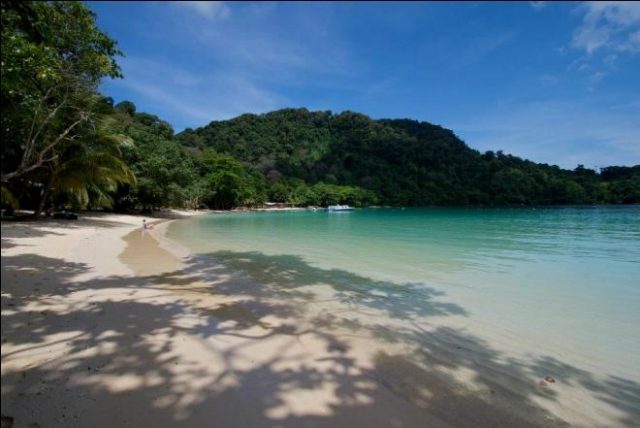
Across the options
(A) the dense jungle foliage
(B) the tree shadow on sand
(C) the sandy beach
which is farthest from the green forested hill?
(C) the sandy beach

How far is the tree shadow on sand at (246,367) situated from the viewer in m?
2.96

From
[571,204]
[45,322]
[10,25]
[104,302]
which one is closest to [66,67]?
[10,25]

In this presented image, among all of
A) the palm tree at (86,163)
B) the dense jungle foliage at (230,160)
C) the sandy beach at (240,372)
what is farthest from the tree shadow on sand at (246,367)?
the palm tree at (86,163)

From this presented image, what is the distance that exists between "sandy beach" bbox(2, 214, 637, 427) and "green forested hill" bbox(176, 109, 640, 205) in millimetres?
85649

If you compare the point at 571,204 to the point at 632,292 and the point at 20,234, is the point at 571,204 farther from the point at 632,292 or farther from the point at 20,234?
the point at 20,234

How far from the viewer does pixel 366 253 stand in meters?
14.3

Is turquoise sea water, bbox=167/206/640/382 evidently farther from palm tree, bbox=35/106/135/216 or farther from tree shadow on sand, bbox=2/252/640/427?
palm tree, bbox=35/106/135/216

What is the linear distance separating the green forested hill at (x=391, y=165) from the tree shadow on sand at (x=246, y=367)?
85363 mm

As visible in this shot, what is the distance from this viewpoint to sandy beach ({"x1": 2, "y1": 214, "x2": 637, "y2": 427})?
116 inches

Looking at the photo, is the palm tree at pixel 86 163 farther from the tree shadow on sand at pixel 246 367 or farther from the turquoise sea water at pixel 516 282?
the tree shadow on sand at pixel 246 367

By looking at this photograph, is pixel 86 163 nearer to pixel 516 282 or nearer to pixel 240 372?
pixel 240 372

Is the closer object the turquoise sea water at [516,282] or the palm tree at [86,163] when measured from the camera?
the turquoise sea water at [516,282]

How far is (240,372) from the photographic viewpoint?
3744mm

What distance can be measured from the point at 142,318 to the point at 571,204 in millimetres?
125637
